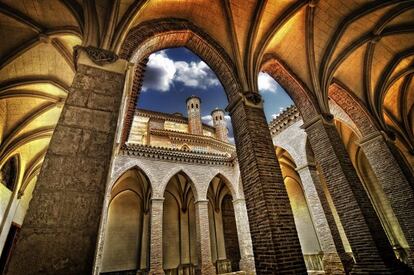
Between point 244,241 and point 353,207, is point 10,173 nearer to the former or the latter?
point 244,241

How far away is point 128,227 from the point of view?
14.8 meters

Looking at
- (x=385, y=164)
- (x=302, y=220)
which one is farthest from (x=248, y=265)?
(x=385, y=164)

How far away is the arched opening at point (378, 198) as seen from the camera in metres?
11.2

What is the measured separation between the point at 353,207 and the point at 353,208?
26 millimetres

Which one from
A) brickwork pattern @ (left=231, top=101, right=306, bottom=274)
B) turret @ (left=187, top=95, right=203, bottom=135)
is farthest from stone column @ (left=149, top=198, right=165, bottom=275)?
turret @ (left=187, top=95, right=203, bottom=135)

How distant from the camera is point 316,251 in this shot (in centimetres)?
1335

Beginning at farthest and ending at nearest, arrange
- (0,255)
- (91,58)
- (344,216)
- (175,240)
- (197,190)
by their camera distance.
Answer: (175,240) → (197,190) → (0,255) → (344,216) → (91,58)

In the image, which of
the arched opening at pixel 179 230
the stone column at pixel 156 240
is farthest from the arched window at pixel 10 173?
the arched opening at pixel 179 230

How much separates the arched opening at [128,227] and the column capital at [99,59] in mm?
9512

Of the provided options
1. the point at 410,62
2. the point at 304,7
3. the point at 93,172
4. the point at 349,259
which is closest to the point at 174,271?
the point at 349,259

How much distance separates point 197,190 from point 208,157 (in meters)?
2.40

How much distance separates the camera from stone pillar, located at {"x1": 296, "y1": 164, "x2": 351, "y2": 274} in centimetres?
799

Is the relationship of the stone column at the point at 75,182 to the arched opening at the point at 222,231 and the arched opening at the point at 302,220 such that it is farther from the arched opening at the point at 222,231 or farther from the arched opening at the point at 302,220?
the arched opening at the point at 222,231

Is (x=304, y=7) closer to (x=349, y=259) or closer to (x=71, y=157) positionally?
(x=71, y=157)
